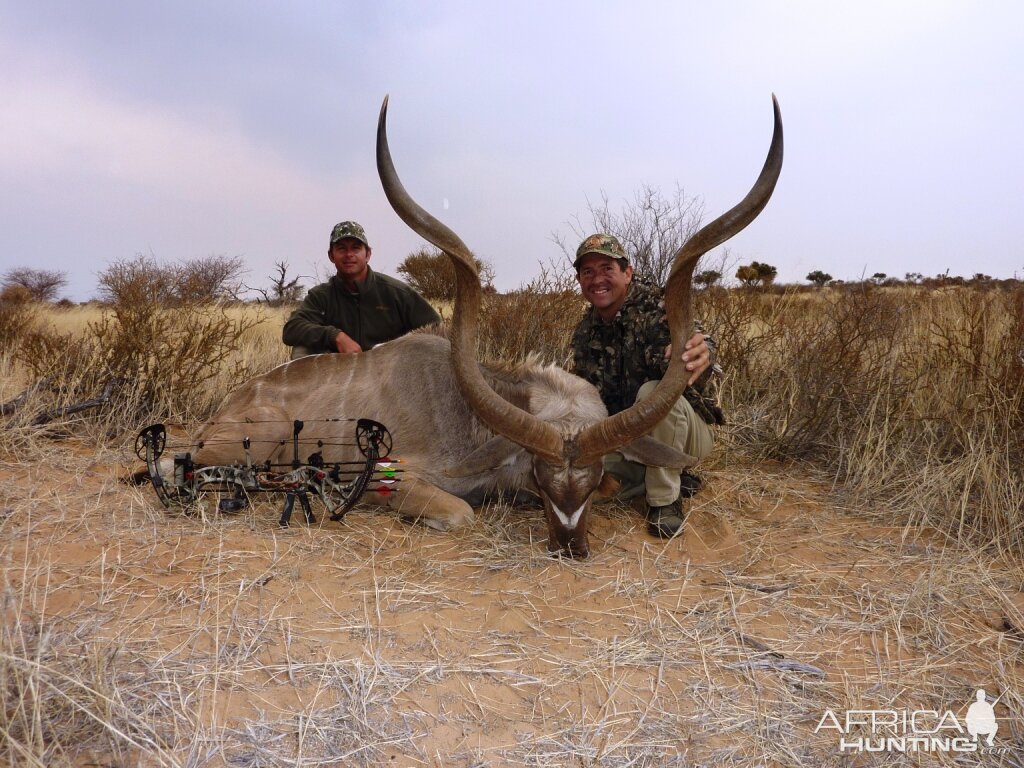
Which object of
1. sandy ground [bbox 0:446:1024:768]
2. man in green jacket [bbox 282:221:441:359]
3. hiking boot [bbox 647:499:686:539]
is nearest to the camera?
sandy ground [bbox 0:446:1024:768]

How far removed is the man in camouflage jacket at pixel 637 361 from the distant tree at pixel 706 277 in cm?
330

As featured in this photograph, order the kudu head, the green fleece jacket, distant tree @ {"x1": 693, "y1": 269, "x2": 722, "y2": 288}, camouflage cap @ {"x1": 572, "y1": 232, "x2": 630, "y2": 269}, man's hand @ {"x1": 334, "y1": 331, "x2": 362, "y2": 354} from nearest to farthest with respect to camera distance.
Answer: the kudu head → camouflage cap @ {"x1": 572, "y1": 232, "x2": 630, "y2": 269} → man's hand @ {"x1": 334, "y1": 331, "x2": 362, "y2": 354} → the green fleece jacket → distant tree @ {"x1": 693, "y1": 269, "x2": 722, "y2": 288}

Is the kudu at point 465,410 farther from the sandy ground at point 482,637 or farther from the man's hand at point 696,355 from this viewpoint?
the sandy ground at point 482,637

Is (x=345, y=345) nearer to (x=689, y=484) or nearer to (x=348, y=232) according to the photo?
(x=348, y=232)

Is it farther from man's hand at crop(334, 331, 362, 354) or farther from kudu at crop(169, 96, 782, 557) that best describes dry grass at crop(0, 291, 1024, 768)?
man's hand at crop(334, 331, 362, 354)

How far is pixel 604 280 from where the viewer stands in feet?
13.9

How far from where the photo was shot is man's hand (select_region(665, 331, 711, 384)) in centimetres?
350

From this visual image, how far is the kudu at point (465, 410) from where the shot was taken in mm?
3303

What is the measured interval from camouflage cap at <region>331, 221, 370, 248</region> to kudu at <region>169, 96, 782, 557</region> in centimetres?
140

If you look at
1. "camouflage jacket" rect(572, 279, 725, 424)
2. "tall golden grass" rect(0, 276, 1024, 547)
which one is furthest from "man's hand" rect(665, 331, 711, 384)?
"tall golden grass" rect(0, 276, 1024, 547)

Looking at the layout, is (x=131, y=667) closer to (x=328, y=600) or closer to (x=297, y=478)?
(x=328, y=600)

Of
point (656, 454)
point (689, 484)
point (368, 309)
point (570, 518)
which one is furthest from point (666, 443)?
point (368, 309)

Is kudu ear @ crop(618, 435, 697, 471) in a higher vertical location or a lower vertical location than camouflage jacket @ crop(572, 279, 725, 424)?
lower

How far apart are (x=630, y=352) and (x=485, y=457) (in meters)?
1.28
